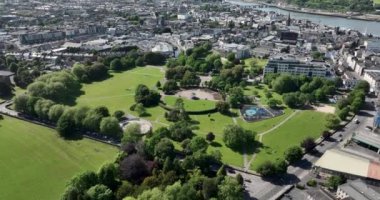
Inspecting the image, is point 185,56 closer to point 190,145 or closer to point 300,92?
point 300,92

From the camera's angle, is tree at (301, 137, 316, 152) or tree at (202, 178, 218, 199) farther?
tree at (301, 137, 316, 152)

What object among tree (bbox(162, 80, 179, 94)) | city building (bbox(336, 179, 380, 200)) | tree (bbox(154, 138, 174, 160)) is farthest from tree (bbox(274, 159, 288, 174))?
tree (bbox(162, 80, 179, 94))

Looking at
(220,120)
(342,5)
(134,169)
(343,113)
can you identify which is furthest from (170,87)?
(342,5)

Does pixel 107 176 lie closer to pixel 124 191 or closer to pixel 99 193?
pixel 99 193

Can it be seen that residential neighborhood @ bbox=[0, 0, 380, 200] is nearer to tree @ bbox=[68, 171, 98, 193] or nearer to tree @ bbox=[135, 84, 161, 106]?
tree @ bbox=[68, 171, 98, 193]

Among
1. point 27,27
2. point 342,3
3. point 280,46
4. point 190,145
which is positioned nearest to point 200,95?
point 190,145

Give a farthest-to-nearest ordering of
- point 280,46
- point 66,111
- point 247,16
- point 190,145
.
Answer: point 247,16, point 280,46, point 66,111, point 190,145
